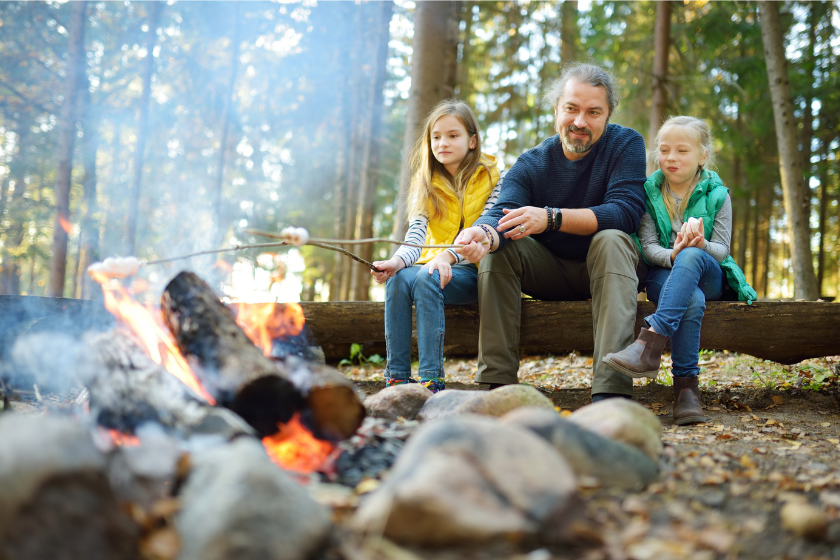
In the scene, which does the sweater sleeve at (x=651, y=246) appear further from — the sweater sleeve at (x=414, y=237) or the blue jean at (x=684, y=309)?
the sweater sleeve at (x=414, y=237)

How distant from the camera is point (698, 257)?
10.6 feet

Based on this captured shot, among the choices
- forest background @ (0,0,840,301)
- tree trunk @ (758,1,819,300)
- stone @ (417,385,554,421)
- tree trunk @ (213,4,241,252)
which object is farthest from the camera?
tree trunk @ (213,4,241,252)

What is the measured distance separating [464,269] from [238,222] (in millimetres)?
11164

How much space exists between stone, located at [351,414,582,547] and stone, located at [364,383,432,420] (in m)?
1.14

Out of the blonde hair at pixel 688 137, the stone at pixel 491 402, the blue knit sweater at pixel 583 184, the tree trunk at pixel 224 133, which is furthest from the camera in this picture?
the tree trunk at pixel 224 133

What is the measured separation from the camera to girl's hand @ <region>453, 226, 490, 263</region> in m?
3.26

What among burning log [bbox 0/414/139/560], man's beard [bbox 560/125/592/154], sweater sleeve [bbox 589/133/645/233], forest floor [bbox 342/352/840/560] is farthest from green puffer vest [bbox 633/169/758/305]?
burning log [bbox 0/414/139/560]

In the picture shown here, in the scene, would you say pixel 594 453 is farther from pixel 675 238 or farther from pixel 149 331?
pixel 675 238

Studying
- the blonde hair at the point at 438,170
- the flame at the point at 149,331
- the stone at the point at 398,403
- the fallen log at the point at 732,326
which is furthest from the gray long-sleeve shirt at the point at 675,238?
the flame at the point at 149,331

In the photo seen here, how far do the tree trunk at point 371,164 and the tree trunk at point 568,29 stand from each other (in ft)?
10.9

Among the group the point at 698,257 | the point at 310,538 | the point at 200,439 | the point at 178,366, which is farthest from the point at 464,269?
the point at 310,538

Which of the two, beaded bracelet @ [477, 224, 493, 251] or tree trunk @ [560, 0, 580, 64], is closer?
beaded bracelet @ [477, 224, 493, 251]

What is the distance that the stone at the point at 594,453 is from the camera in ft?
6.05

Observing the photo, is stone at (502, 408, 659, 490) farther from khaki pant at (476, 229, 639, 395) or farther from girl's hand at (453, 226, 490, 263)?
girl's hand at (453, 226, 490, 263)
